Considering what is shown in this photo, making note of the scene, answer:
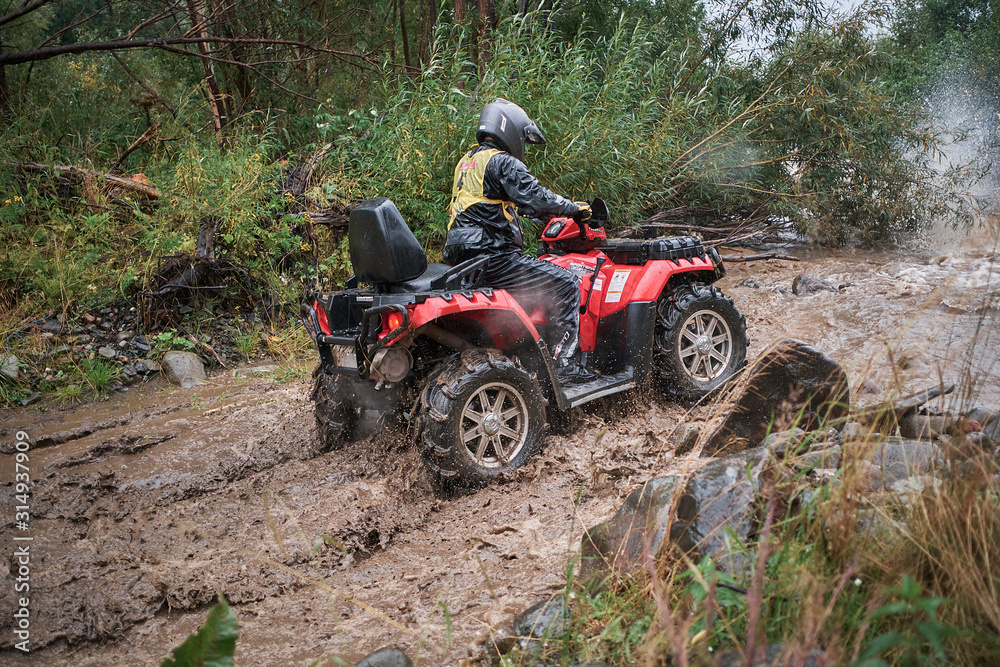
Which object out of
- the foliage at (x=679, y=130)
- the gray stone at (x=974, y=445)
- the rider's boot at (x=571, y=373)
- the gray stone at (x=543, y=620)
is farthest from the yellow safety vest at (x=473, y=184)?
the gray stone at (x=974, y=445)

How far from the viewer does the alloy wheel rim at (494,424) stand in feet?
12.3

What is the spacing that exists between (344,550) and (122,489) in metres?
1.64

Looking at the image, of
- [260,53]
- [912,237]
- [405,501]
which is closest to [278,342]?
[405,501]

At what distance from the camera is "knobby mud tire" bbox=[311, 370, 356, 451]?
427cm

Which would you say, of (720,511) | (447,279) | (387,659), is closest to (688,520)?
(720,511)

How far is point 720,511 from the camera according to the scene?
244cm

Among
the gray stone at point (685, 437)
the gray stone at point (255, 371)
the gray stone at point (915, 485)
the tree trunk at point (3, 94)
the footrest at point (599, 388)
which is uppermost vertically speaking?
the tree trunk at point (3, 94)

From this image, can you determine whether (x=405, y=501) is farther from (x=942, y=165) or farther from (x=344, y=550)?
(x=942, y=165)

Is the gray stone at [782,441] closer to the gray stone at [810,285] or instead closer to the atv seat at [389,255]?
the atv seat at [389,255]

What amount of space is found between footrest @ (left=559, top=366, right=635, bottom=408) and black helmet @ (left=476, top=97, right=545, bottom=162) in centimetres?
145

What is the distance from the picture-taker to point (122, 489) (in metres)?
4.01

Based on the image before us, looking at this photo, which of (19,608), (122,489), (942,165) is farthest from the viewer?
(942,165)

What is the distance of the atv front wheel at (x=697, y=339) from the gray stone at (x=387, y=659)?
2.77 m

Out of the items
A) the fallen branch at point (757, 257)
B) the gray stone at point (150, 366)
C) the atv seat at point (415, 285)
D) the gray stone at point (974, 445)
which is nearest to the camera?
the gray stone at point (974, 445)
